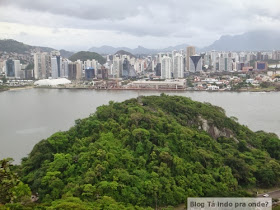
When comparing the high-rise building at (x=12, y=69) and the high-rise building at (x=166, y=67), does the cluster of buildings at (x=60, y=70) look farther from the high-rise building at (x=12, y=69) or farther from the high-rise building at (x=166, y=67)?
the high-rise building at (x=166, y=67)

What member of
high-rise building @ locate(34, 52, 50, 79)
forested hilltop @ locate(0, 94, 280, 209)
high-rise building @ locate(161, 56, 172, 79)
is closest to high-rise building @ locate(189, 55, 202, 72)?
high-rise building @ locate(161, 56, 172, 79)

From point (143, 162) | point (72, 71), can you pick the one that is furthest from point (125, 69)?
point (143, 162)

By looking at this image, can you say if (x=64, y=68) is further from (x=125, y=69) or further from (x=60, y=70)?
(x=125, y=69)

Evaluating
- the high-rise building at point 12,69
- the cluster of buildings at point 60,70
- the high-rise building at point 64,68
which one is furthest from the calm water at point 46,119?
the high-rise building at point 12,69

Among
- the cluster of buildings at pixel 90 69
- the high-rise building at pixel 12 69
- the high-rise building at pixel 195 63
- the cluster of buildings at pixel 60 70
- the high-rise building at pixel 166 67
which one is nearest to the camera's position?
the high-rise building at pixel 166 67

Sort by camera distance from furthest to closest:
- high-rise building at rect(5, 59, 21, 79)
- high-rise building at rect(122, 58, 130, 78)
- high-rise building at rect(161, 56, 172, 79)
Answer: high-rise building at rect(5, 59, 21, 79) < high-rise building at rect(122, 58, 130, 78) < high-rise building at rect(161, 56, 172, 79)

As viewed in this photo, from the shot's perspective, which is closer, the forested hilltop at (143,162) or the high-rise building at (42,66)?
the forested hilltop at (143,162)

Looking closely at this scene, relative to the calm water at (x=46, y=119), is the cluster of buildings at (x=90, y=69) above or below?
above

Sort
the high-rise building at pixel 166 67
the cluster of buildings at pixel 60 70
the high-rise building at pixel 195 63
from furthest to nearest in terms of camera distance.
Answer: the high-rise building at pixel 195 63 < the cluster of buildings at pixel 60 70 < the high-rise building at pixel 166 67

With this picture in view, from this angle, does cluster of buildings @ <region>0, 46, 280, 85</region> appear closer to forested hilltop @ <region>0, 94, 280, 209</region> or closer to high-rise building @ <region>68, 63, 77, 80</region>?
high-rise building @ <region>68, 63, 77, 80</region>
